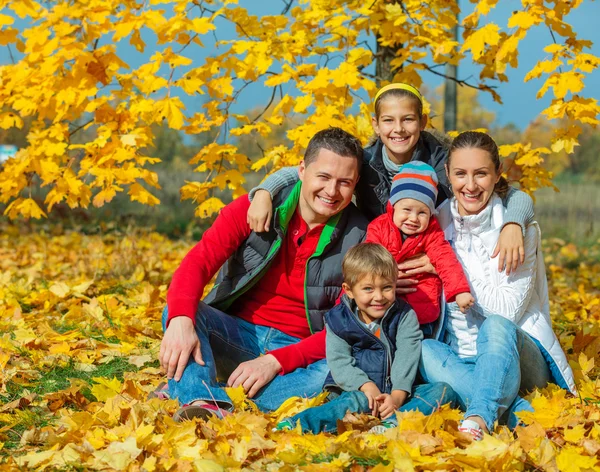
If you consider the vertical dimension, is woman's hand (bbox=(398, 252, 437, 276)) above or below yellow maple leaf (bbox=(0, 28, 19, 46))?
below

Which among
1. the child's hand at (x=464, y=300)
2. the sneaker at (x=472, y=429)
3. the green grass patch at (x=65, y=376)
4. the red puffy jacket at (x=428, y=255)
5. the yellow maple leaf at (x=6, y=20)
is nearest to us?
the sneaker at (x=472, y=429)

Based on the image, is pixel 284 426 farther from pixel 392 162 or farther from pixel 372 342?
pixel 392 162

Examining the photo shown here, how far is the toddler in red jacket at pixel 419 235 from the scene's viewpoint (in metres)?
3.08

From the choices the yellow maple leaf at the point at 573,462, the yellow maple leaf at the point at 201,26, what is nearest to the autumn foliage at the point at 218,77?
the yellow maple leaf at the point at 201,26

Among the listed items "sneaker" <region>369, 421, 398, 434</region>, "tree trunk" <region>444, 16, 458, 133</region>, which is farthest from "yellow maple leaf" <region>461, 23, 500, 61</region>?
"tree trunk" <region>444, 16, 458, 133</region>

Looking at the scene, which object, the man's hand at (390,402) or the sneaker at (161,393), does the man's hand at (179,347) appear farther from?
the man's hand at (390,402)

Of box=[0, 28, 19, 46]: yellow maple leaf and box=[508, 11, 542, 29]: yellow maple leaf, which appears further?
box=[0, 28, 19, 46]: yellow maple leaf

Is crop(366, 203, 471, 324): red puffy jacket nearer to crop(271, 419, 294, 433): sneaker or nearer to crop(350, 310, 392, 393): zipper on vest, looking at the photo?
crop(350, 310, 392, 393): zipper on vest

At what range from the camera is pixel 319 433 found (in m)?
2.69

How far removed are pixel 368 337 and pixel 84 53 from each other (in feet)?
8.07

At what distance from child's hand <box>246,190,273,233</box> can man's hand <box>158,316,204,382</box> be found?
0.52 m

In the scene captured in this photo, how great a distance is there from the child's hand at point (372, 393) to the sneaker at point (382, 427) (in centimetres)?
6

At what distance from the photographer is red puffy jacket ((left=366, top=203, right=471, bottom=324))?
302 cm

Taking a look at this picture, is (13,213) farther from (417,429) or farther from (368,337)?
(417,429)
